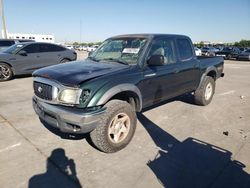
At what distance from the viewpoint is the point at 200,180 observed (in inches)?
115

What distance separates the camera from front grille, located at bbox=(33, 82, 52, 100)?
3481mm

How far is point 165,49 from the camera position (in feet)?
15.5

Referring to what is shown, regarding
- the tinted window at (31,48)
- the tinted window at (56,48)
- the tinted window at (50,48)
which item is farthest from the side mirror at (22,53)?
the tinted window at (56,48)

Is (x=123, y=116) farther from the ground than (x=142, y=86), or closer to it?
closer to it

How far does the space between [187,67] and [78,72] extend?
2.78 meters

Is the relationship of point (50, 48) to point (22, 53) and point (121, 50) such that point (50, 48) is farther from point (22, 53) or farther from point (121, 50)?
point (121, 50)

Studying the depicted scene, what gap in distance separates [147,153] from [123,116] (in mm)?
705

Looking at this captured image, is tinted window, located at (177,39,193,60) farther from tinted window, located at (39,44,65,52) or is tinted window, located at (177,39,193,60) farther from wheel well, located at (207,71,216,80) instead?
tinted window, located at (39,44,65,52)

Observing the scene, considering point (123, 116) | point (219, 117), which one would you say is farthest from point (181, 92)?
point (123, 116)

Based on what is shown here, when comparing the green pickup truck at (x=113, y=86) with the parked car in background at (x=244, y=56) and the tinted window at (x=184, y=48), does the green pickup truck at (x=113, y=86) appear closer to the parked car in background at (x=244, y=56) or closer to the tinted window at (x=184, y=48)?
the tinted window at (x=184, y=48)

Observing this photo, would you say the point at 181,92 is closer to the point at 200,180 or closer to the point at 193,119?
the point at 193,119

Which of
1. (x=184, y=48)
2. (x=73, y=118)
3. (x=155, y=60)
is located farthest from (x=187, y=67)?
(x=73, y=118)

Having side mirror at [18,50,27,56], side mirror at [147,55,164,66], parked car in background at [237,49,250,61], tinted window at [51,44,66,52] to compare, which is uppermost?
side mirror at [147,55,164,66]

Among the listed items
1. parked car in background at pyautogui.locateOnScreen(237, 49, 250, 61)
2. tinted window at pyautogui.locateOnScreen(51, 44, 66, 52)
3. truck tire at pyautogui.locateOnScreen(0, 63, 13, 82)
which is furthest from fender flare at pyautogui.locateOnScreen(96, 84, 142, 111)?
parked car in background at pyautogui.locateOnScreen(237, 49, 250, 61)
